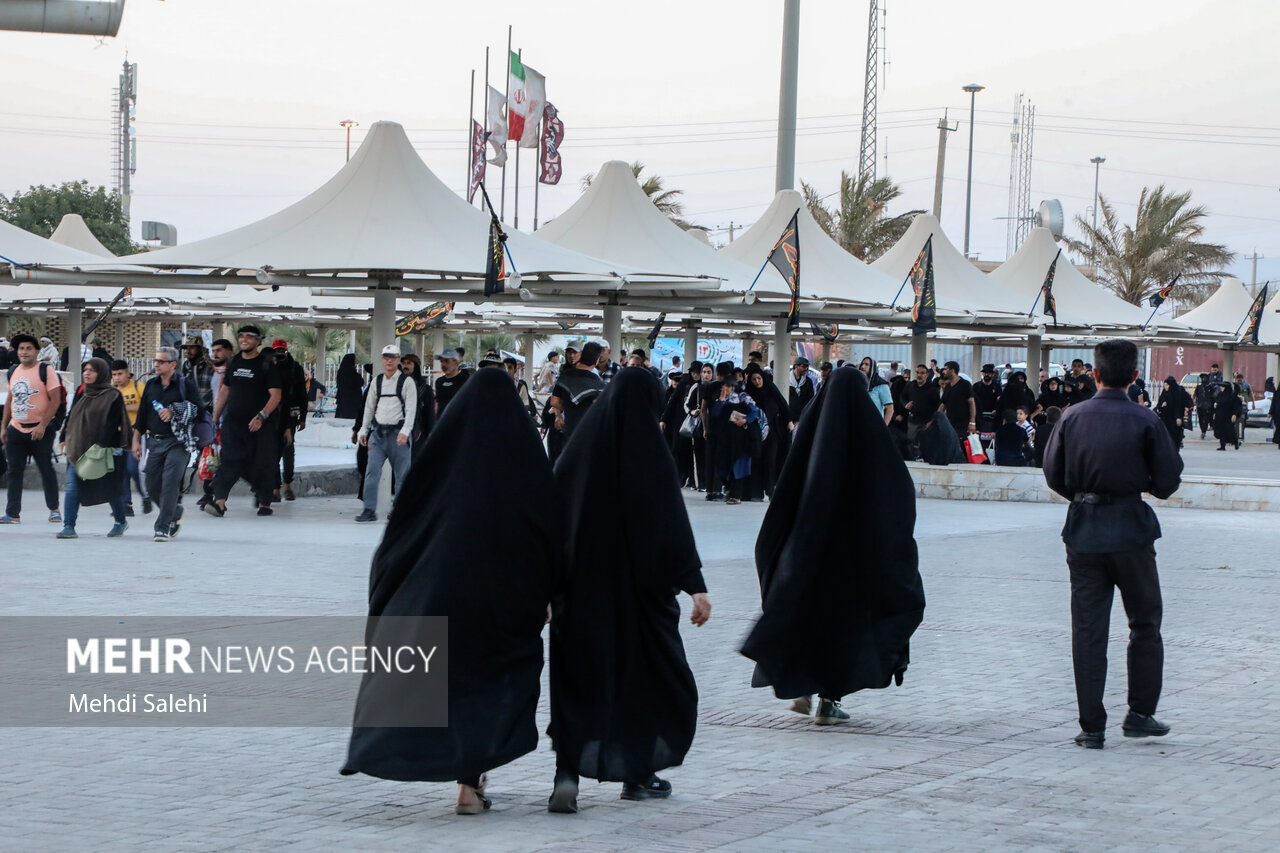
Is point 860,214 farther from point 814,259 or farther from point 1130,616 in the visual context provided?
point 1130,616

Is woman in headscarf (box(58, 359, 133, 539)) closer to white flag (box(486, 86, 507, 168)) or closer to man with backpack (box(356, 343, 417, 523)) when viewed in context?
man with backpack (box(356, 343, 417, 523))

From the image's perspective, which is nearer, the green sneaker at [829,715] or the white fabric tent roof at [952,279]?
the green sneaker at [829,715]

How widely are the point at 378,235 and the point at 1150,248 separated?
34.6 meters

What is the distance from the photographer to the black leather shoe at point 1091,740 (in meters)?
5.89

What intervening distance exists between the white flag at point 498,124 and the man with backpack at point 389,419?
36.5ft

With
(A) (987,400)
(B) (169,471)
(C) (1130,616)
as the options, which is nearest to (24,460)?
(B) (169,471)

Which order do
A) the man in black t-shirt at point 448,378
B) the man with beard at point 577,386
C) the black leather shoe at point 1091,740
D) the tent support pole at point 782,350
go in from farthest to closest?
1. the tent support pole at point 782,350
2. the man in black t-shirt at point 448,378
3. the man with beard at point 577,386
4. the black leather shoe at point 1091,740

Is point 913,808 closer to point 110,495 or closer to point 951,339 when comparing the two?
point 110,495

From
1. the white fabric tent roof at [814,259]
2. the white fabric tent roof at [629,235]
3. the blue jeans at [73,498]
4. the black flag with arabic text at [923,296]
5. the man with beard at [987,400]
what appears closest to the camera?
the blue jeans at [73,498]

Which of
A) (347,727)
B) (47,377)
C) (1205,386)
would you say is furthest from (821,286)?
(1205,386)

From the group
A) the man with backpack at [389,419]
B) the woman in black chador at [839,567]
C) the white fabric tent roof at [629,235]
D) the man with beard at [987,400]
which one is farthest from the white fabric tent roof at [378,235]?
the woman in black chador at [839,567]

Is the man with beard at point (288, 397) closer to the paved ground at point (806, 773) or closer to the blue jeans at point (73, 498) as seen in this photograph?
the blue jeans at point (73, 498)

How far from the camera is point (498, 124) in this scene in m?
24.5

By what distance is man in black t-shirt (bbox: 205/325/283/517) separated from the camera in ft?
46.1
